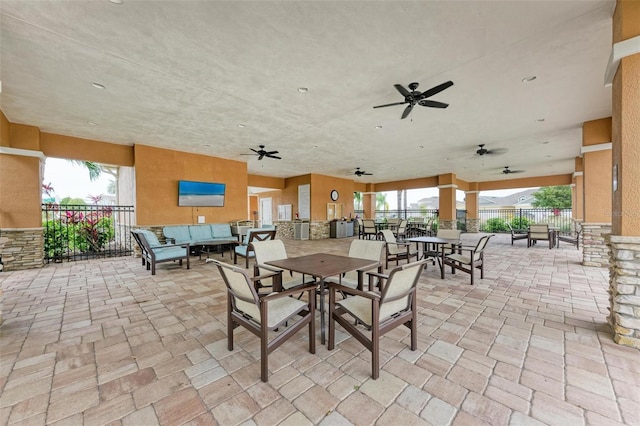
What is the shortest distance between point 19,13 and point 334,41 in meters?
3.01

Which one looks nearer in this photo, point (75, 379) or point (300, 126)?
point (75, 379)

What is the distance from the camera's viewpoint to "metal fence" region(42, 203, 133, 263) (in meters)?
6.36

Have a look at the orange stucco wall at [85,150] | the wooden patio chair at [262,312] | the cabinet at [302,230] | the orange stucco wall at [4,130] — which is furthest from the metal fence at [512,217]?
the orange stucco wall at [4,130]

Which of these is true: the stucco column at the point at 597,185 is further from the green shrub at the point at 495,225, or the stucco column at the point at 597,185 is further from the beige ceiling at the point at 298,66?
the green shrub at the point at 495,225

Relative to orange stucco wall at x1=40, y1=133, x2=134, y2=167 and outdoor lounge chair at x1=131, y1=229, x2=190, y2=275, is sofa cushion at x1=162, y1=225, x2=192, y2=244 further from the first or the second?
orange stucco wall at x1=40, y1=133, x2=134, y2=167

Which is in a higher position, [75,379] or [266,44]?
[266,44]

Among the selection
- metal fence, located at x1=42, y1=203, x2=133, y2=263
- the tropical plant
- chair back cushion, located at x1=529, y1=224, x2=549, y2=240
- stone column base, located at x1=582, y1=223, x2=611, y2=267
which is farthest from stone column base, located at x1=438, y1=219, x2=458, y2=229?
metal fence, located at x1=42, y1=203, x2=133, y2=263

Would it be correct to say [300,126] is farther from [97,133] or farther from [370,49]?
[97,133]

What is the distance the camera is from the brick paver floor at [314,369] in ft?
4.98

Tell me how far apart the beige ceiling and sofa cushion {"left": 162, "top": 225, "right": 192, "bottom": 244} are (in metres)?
2.44

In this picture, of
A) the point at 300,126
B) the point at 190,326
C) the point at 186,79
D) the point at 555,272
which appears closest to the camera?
the point at 190,326

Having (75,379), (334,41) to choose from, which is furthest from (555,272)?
(75,379)

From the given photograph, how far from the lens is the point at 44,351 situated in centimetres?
224

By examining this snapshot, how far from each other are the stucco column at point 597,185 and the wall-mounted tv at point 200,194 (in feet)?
30.5
